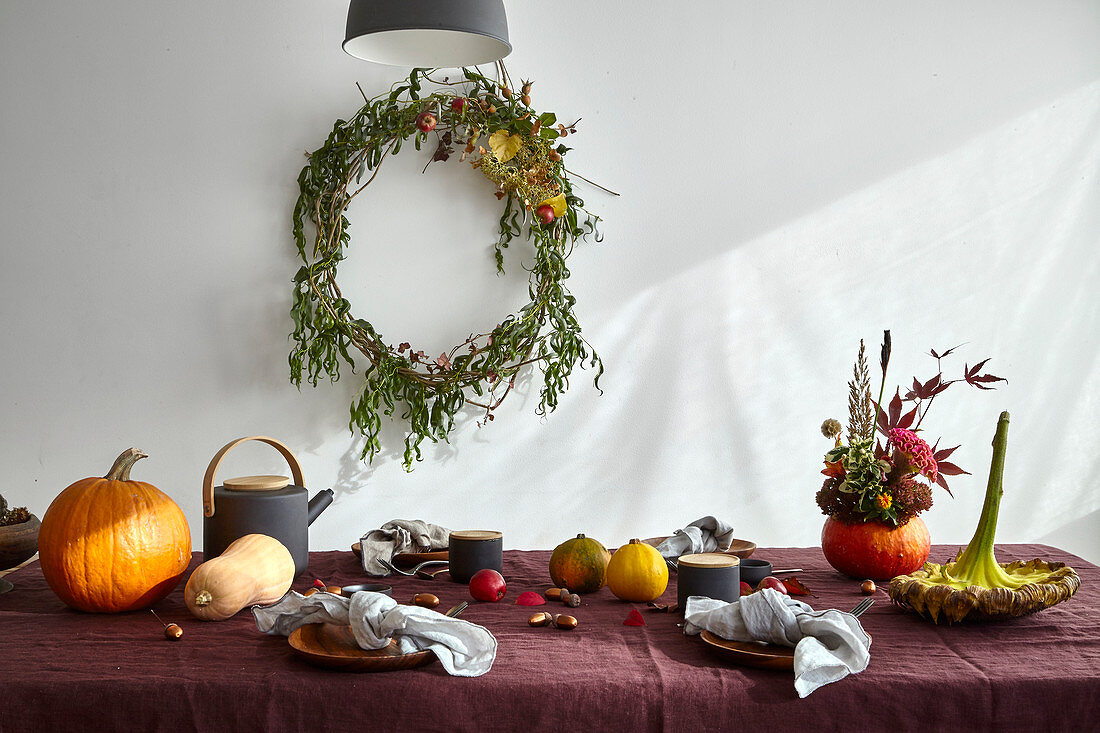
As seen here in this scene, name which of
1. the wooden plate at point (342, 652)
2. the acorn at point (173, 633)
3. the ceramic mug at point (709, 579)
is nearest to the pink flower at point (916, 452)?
the ceramic mug at point (709, 579)

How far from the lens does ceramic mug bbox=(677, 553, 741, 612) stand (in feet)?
5.01

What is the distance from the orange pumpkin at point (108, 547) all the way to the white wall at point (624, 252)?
1.53 metres

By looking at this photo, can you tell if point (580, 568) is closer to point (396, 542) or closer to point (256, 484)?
point (396, 542)

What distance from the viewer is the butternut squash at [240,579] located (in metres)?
1.49

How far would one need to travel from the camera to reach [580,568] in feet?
5.58

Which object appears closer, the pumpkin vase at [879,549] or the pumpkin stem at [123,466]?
the pumpkin stem at [123,466]

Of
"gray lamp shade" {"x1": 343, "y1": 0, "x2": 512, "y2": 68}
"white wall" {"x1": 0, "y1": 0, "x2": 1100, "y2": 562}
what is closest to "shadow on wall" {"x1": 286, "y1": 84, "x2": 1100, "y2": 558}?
"white wall" {"x1": 0, "y1": 0, "x2": 1100, "y2": 562}

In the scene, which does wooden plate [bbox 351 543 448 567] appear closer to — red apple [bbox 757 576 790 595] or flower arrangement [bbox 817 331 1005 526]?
red apple [bbox 757 576 790 595]

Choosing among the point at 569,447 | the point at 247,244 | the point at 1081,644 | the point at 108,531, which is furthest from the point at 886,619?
the point at 247,244

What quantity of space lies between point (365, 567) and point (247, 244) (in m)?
1.61

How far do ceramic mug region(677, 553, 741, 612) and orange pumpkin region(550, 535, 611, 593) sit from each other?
0.19 metres

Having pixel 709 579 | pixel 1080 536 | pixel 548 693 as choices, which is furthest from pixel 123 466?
pixel 1080 536

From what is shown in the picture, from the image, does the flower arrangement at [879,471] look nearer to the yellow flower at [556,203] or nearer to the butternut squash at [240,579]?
the butternut squash at [240,579]

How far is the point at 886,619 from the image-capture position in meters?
1.52
